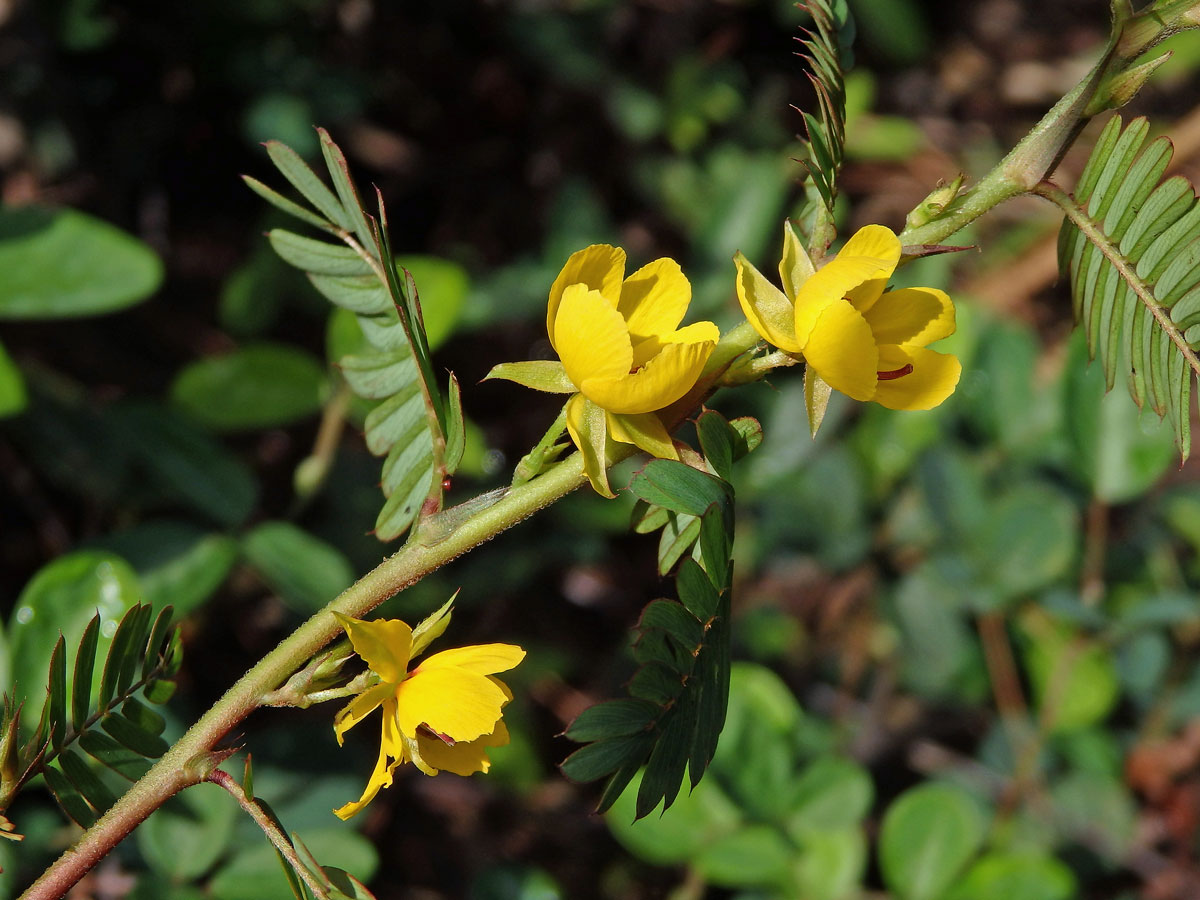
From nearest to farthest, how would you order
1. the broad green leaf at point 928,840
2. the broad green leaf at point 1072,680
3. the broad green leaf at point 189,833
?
1. the broad green leaf at point 189,833
2. the broad green leaf at point 928,840
3. the broad green leaf at point 1072,680

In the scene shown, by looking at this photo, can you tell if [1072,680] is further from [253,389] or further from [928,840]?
[253,389]

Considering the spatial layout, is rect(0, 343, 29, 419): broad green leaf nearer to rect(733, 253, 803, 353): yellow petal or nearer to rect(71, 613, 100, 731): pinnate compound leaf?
rect(71, 613, 100, 731): pinnate compound leaf

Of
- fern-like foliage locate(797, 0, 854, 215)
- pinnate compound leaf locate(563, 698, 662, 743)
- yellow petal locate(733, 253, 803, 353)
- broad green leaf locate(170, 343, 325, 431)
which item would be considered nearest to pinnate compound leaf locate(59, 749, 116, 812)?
pinnate compound leaf locate(563, 698, 662, 743)

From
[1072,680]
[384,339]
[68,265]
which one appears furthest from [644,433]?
[1072,680]

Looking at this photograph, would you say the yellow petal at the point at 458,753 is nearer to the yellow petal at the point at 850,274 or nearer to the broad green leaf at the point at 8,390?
the yellow petal at the point at 850,274

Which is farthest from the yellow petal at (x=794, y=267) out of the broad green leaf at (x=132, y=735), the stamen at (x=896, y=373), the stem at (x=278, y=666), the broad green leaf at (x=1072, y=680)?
the broad green leaf at (x=1072, y=680)

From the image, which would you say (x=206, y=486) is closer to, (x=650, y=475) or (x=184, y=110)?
(x=184, y=110)
